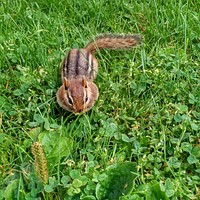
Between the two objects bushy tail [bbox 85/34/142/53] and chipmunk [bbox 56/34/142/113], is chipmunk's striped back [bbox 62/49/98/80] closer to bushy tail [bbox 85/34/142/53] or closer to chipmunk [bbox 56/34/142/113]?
chipmunk [bbox 56/34/142/113]

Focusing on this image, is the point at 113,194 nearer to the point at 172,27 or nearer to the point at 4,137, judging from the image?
the point at 4,137

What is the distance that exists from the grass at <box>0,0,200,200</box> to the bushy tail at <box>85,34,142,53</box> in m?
0.06

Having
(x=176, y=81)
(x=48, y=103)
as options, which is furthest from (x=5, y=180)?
(x=176, y=81)

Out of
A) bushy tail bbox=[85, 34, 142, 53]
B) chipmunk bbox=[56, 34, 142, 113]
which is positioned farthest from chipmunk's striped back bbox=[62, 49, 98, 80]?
bushy tail bbox=[85, 34, 142, 53]

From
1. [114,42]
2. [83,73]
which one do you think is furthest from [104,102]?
[114,42]

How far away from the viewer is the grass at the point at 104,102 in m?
2.67

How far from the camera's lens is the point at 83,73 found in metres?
3.25

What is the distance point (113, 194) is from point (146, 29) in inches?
58.7

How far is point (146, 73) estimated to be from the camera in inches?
129

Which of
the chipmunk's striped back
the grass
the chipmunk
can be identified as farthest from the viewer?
the chipmunk's striped back

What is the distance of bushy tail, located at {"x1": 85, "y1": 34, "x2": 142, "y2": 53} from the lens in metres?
3.49

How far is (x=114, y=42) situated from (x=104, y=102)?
0.53 meters

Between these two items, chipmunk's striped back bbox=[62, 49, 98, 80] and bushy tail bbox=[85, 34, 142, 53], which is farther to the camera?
bushy tail bbox=[85, 34, 142, 53]

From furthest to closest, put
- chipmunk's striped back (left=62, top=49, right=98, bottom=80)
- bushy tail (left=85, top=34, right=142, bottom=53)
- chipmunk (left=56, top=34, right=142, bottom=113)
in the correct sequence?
bushy tail (left=85, top=34, right=142, bottom=53)
chipmunk's striped back (left=62, top=49, right=98, bottom=80)
chipmunk (left=56, top=34, right=142, bottom=113)
